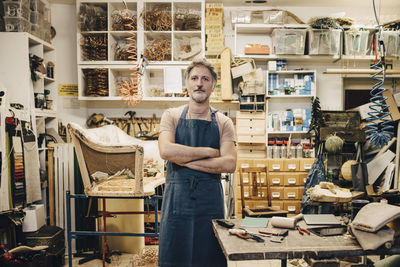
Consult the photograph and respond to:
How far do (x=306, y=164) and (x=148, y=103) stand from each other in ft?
9.28

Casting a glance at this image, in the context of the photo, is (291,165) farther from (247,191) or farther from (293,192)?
(247,191)

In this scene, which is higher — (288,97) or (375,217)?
(288,97)

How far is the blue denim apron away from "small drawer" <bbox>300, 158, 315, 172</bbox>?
2973mm

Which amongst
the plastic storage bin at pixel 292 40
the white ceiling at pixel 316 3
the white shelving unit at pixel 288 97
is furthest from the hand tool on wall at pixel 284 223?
the white ceiling at pixel 316 3

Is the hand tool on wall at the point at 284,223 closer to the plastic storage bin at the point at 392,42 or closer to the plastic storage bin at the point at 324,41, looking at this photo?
the plastic storage bin at the point at 324,41

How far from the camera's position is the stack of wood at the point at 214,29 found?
499 cm

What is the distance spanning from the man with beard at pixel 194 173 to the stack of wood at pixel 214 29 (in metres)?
2.93

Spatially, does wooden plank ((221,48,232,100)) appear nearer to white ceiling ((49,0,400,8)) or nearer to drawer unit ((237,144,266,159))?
drawer unit ((237,144,266,159))

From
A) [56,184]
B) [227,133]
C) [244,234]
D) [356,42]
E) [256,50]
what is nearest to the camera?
[244,234]

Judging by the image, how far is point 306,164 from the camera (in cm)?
472

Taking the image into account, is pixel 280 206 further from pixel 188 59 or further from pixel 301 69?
pixel 188 59

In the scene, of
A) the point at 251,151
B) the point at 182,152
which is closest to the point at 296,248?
the point at 182,152

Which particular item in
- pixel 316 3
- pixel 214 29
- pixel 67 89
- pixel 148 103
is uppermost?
pixel 316 3

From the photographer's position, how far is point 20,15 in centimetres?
A: 395
